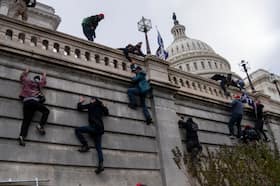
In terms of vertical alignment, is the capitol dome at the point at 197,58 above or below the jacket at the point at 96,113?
above

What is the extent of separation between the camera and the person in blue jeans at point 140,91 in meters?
12.6

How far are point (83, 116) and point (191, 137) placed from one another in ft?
14.8

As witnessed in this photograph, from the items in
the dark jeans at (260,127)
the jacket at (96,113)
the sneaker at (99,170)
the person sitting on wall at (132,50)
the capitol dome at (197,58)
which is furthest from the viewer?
the capitol dome at (197,58)

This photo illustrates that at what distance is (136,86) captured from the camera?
13055mm

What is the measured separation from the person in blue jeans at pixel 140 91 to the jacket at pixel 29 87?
3339mm

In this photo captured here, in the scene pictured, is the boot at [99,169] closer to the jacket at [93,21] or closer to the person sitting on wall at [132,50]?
the person sitting on wall at [132,50]

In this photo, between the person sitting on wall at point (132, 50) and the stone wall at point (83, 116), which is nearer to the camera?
the stone wall at point (83, 116)

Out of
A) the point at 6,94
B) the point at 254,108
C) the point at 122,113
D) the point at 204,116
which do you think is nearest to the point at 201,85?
the point at 204,116

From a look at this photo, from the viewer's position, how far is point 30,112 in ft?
32.8

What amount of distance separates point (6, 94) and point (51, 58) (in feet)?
6.65

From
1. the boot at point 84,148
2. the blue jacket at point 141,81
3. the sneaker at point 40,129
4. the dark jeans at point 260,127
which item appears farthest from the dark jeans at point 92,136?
the dark jeans at point 260,127

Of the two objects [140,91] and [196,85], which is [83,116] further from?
[196,85]

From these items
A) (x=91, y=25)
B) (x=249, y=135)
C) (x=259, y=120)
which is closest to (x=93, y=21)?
(x=91, y=25)

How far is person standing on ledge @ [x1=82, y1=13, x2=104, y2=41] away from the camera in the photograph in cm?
1550
